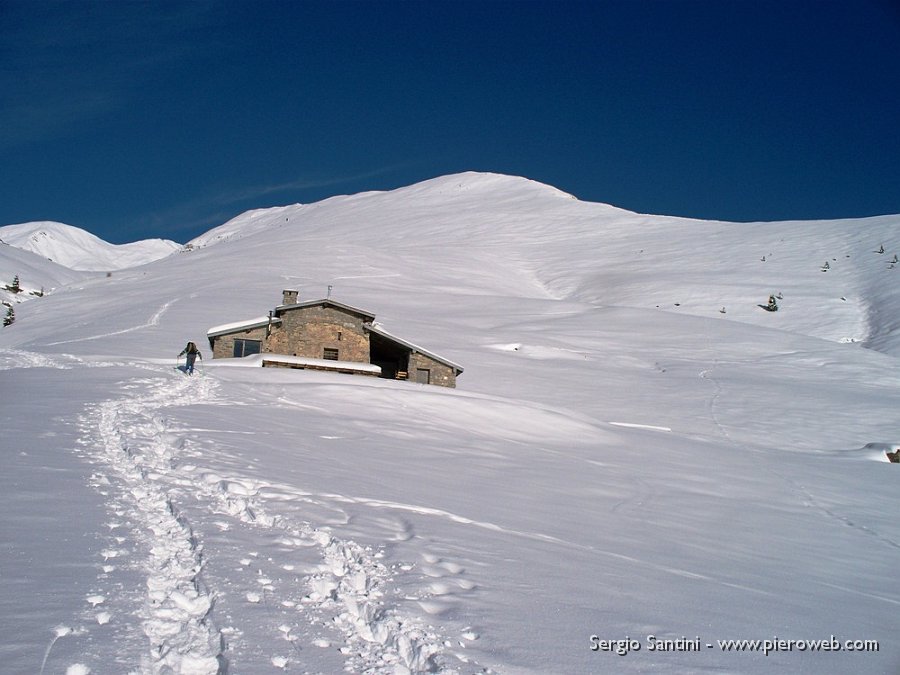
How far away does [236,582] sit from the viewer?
5004mm

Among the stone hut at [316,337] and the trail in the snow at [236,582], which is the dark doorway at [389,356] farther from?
the trail in the snow at [236,582]

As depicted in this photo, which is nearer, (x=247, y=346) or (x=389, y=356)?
(x=247, y=346)

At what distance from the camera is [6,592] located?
4340 mm

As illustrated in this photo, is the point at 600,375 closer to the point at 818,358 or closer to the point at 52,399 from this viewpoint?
the point at 818,358

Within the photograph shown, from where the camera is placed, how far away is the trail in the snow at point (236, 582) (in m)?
4.13

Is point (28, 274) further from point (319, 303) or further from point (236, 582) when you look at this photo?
point (236, 582)

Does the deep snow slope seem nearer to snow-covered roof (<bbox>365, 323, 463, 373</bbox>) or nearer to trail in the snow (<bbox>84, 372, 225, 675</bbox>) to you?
snow-covered roof (<bbox>365, 323, 463, 373</bbox>)

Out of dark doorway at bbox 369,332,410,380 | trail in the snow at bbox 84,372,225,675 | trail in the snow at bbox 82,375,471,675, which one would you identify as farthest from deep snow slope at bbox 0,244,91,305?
trail in the snow at bbox 82,375,471,675

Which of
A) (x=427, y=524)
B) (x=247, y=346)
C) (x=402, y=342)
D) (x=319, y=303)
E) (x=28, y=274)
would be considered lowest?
(x=427, y=524)

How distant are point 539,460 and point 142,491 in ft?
29.4

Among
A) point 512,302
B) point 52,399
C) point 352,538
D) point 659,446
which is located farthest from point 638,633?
point 512,302

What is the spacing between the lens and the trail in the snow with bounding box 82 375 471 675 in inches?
163

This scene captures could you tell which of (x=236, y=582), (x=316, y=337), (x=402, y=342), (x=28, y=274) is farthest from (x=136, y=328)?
(x=28, y=274)

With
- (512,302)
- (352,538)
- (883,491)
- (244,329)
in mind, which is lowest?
(883,491)
